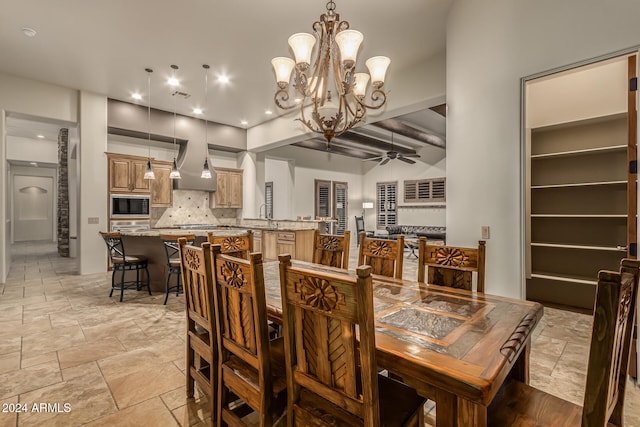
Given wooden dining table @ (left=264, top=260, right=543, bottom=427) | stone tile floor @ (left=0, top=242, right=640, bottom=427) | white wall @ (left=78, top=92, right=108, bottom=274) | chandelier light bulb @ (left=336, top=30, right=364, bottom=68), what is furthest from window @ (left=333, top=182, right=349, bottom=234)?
wooden dining table @ (left=264, top=260, right=543, bottom=427)

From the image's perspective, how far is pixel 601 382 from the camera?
0.86m

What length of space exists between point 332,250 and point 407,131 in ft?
16.5

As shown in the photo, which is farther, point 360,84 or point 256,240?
point 256,240

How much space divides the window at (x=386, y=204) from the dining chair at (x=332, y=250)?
8.22m

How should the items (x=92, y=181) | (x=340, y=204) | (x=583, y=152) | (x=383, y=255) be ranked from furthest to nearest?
1. (x=340, y=204)
2. (x=92, y=181)
3. (x=583, y=152)
4. (x=383, y=255)

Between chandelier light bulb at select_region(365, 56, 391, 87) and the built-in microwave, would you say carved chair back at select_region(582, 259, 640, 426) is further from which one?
the built-in microwave

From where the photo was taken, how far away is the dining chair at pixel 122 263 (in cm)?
410

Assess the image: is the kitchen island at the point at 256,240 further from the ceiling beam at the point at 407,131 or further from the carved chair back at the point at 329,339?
the carved chair back at the point at 329,339

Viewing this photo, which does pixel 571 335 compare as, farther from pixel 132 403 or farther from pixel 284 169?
pixel 284 169

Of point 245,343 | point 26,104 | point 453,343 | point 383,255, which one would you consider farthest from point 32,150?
point 453,343

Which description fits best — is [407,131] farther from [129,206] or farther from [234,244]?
[129,206]

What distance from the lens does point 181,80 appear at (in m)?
5.14

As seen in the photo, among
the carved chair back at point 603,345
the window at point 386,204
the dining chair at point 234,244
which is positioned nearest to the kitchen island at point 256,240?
the dining chair at point 234,244

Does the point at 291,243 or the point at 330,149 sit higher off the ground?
the point at 330,149
